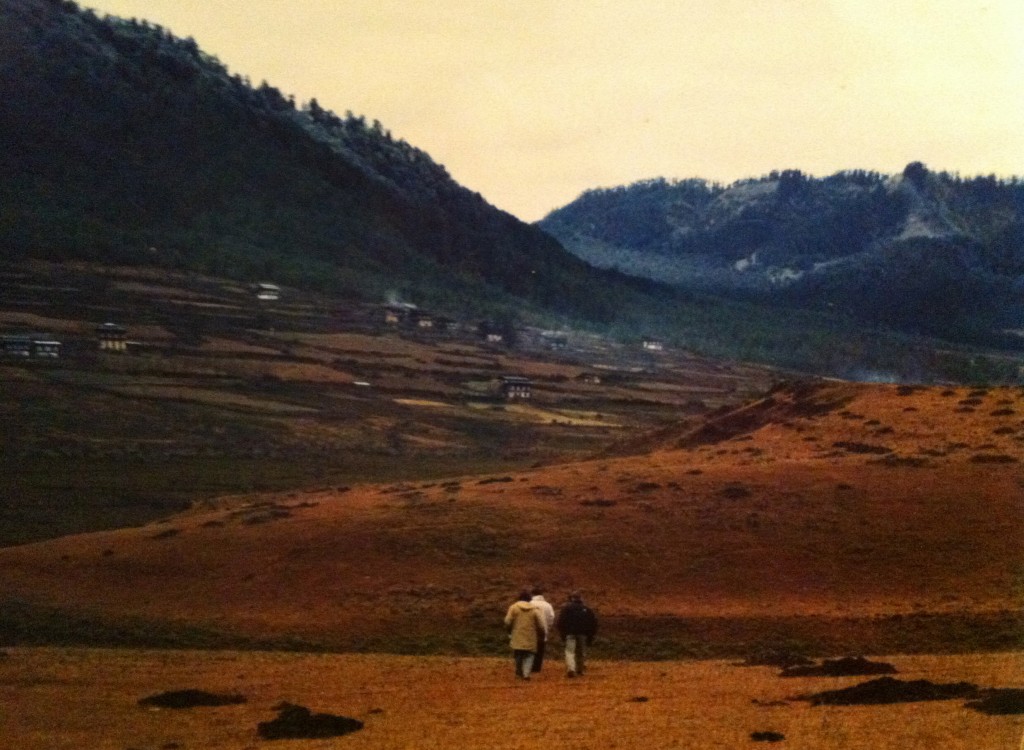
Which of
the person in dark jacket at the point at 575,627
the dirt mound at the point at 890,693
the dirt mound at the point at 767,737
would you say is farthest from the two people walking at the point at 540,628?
the dirt mound at the point at 767,737

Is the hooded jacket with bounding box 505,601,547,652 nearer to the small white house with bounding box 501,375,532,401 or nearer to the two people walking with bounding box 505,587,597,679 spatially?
the two people walking with bounding box 505,587,597,679

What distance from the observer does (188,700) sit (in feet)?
70.3

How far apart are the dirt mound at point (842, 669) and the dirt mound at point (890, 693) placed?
216cm

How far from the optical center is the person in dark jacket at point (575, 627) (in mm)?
23656

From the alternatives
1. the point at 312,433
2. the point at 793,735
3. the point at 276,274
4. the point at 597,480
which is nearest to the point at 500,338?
the point at 276,274

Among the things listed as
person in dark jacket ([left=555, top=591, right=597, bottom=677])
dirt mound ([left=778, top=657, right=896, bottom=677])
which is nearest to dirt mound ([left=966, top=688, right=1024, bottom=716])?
dirt mound ([left=778, top=657, right=896, bottom=677])

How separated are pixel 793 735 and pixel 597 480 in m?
26.2

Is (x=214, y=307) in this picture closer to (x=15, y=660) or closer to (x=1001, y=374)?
(x=1001, y=374)

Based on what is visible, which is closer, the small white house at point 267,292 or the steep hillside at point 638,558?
the steep hillside at point 638,558

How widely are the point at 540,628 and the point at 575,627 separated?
86cm

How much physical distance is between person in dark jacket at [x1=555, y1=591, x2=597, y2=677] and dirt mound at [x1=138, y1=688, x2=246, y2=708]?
5666 mm

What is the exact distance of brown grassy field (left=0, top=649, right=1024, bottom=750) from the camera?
17688 mm

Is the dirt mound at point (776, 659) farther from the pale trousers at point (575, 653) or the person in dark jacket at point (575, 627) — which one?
the person in dark jacket at point (575, 627)

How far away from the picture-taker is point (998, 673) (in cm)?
2256
